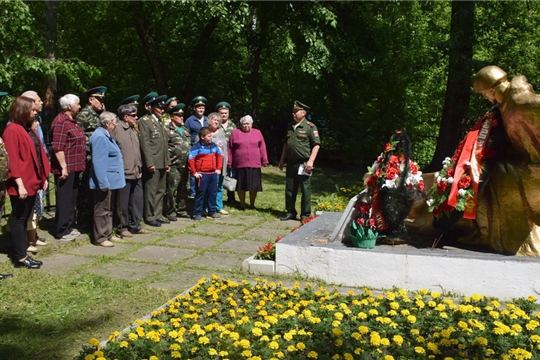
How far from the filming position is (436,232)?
6.58 m

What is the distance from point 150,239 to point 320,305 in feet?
12.2

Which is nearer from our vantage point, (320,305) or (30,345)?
(30,345)

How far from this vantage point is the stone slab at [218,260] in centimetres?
693

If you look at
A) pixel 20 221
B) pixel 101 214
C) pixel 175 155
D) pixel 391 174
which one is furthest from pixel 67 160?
pixel 391 174

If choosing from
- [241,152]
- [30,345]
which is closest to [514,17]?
[241,152]

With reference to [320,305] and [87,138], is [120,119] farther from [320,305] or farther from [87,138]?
[320,305]

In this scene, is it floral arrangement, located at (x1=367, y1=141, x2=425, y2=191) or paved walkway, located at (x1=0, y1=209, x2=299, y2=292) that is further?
paved walkway, located at (x1=0, y1=209, x2=299, y2=292)

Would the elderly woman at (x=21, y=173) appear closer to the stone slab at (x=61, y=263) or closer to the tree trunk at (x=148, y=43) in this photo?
the stone slab at (x=61, y=263)

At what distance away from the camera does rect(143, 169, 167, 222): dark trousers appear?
29.2 feet

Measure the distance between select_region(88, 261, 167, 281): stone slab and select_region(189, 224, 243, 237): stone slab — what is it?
1.88m

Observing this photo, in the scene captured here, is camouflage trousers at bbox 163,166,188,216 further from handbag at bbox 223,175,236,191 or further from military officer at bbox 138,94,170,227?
handbag at bbox 223,175,236,191

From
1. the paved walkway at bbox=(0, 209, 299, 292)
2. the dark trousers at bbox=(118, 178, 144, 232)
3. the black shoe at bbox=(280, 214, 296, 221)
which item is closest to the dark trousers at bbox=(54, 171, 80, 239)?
the paved walkway at bbox=(0, 209, 299, 292)

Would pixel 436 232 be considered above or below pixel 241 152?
below

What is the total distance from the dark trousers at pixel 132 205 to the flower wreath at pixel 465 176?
410 centimetres
